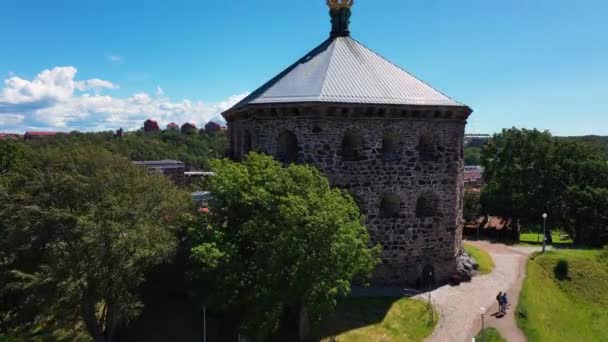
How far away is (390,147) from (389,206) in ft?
9.53

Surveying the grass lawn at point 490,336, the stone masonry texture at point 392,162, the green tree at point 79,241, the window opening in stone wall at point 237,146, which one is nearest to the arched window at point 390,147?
the stone masonry texture at point 392,162

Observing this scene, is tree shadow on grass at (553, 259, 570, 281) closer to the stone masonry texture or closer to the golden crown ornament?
the stone masonry texture

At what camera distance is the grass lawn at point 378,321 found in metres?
17.5

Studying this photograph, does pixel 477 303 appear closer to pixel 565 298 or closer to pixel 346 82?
pixel 565 298

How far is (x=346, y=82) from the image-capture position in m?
21.6

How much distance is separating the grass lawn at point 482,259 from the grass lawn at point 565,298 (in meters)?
2.04

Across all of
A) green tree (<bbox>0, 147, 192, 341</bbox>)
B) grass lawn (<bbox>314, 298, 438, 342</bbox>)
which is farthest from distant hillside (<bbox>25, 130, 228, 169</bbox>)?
green tree (<bbox>0, 147, 192, 341</bbox>)

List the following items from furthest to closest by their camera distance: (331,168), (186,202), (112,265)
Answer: (331,168) < (186,202) < (112,265)

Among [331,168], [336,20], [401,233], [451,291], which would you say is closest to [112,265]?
[331,168]

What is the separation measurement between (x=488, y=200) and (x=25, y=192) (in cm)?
3517

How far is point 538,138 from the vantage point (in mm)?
39344

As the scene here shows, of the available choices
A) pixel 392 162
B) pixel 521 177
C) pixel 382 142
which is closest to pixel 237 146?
pixel 382 142

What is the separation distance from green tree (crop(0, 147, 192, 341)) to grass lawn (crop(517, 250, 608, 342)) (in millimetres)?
15671

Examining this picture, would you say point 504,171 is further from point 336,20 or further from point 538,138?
point 336,20
